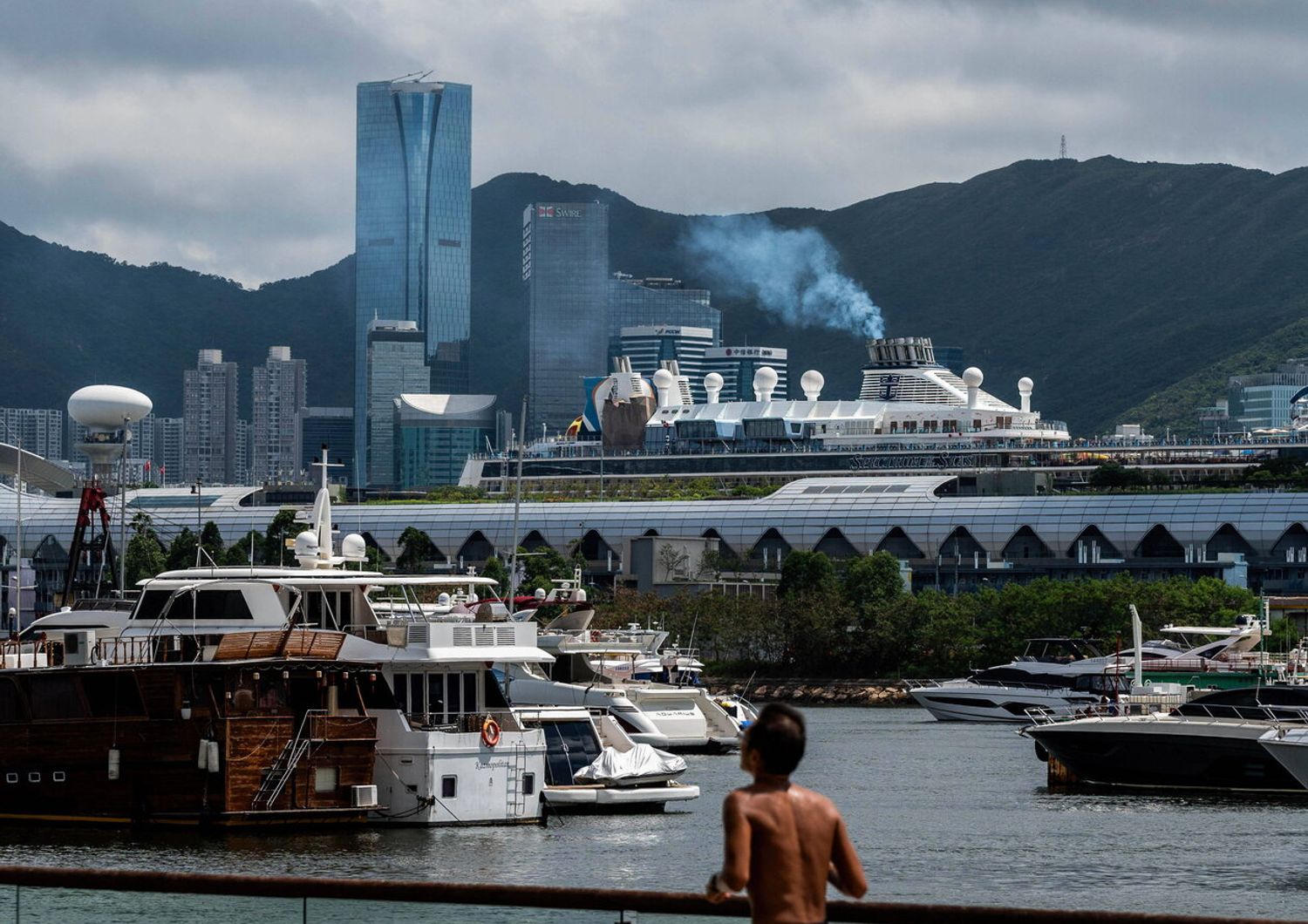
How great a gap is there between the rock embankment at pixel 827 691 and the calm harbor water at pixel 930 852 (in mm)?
72369

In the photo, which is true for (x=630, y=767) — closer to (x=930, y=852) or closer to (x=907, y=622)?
(x=930, y=852)

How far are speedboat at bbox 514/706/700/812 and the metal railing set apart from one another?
3919cm

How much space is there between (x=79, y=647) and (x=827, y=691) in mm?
93525

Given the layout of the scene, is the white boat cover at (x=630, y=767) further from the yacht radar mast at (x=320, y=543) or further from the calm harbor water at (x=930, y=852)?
the yacht radar mast at (x=320, y=543)

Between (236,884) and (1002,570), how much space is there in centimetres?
17964

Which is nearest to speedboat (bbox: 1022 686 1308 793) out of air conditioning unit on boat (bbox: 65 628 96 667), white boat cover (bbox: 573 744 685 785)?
white boat cover (bbox: 573 744 685 785)

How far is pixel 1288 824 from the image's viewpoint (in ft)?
188

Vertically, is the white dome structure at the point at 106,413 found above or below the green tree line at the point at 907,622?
above

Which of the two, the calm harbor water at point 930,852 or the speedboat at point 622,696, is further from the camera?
the speedboat at point 622,696

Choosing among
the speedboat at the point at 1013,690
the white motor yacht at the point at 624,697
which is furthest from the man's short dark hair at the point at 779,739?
the speedboat at the point at 1013,690

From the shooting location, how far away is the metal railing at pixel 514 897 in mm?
16469

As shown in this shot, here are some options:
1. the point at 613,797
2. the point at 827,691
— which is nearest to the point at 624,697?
the point at 613,797

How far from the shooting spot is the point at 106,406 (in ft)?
404

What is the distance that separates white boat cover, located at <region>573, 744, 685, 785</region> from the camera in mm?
Result: 59406
